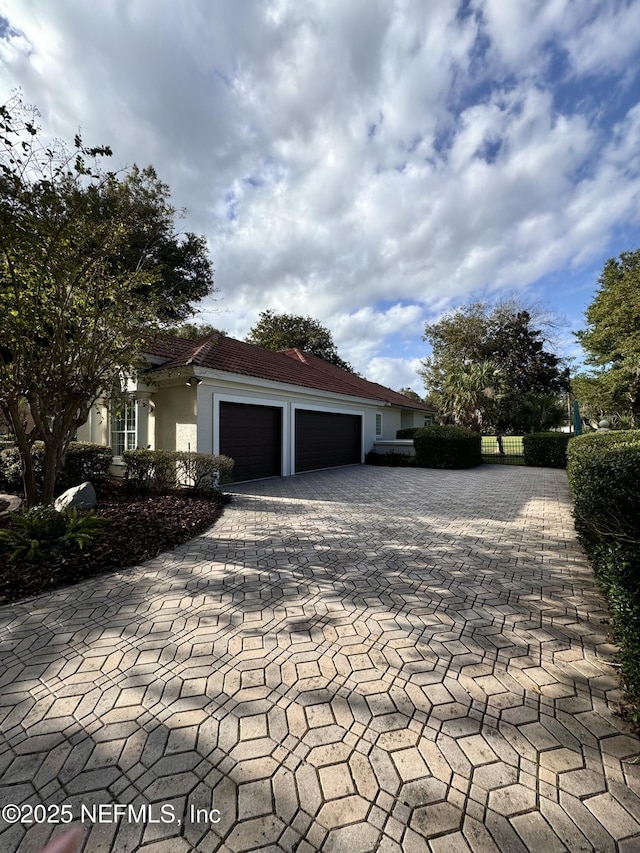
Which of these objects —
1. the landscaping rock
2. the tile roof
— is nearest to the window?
the tile roof

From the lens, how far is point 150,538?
5.11m

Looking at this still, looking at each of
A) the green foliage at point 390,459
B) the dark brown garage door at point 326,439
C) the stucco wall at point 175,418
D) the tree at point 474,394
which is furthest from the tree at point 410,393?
the stucco wall at point 175,418

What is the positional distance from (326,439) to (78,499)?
9.55 meters

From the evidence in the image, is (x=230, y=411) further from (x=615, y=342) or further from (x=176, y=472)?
(x=615, y=342)

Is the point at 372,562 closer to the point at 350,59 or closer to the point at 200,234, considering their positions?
the point at 350,59

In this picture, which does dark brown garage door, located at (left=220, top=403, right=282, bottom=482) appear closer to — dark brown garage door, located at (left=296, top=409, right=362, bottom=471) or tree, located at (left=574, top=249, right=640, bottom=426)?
dark brown garage door, located at (left=296, top=409, right=362, bottom=471)

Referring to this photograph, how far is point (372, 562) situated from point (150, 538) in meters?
3.18

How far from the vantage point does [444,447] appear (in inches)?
589

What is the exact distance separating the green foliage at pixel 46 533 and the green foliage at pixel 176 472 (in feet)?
9.62

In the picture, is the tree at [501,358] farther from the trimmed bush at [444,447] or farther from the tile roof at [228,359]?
the tile roof at [228,359]

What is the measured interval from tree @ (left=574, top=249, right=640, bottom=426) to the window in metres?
22.0

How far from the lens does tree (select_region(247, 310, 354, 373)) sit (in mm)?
31406

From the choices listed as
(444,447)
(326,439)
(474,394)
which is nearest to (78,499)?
(326,439)

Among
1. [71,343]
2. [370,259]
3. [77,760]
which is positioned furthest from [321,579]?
[370,259]
